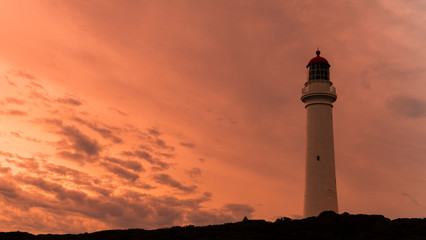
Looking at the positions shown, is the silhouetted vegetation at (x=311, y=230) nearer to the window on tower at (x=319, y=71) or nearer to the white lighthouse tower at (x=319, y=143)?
the white lighthouse tower at (x=319, y=143)

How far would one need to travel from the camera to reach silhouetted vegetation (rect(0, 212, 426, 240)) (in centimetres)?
2655

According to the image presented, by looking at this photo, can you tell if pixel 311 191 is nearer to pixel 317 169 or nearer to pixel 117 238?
pixel 317 169

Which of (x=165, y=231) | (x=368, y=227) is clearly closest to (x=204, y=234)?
(x=165, y=231)

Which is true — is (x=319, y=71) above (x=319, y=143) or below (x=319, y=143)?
above

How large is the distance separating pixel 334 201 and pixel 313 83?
43.0ft

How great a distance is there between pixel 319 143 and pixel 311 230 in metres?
17.7

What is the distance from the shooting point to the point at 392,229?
87.7 feet

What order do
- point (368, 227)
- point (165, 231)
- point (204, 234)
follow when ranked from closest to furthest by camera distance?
1. point (368, 227)
2. point (204, 234)
3. point (165, 231)

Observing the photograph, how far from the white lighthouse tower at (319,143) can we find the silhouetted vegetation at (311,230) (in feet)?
37.7

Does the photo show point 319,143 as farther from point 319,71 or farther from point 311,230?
point 311,230

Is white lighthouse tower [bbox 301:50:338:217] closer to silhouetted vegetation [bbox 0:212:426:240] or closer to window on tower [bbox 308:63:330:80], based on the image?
window on tower [bbox 308:63:330:80]

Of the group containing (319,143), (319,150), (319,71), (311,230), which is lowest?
(311,230)

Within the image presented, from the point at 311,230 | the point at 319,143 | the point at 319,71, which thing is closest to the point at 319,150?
the point at 319,143

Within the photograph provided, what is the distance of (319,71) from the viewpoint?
47.9 metres
